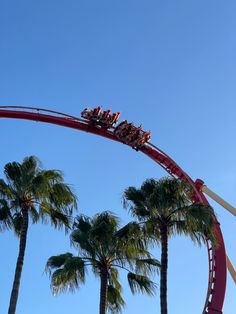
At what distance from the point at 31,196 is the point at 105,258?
4730 mm

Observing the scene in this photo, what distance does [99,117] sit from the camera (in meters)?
40.3

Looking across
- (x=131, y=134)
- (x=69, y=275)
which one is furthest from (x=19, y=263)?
(x=131, y=134)

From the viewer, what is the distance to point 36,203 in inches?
1099

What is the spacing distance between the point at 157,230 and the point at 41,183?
19.4 feet

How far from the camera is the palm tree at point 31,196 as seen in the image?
27391mm

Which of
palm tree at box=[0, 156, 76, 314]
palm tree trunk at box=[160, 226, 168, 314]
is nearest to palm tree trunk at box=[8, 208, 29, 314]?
palm tree at box=[0, 156, 76, 314]

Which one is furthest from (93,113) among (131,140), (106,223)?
(106,223)

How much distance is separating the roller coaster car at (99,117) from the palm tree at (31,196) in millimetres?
11979

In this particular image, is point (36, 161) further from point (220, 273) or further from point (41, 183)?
point (220, 273)

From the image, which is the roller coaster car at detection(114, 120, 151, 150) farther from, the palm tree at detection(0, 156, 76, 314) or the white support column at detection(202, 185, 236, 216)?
the palm tree at detection(0, 156, 76, 314)

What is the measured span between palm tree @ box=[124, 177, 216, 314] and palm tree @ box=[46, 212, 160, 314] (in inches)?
33.0

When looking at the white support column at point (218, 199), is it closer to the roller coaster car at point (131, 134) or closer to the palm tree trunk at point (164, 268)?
the roller coaster car at point (131, 134)

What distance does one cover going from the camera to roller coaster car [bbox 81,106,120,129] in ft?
132

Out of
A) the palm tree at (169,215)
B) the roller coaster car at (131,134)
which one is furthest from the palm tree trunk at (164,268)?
the roller coaster car at (131,134)
